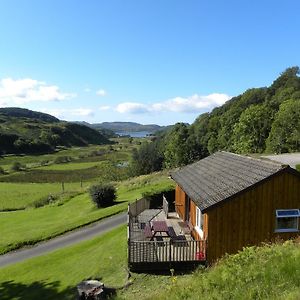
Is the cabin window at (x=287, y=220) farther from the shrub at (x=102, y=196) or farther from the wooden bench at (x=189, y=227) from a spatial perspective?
the shrub at (x=102, y=196)

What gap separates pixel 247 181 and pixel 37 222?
24437 millimetres

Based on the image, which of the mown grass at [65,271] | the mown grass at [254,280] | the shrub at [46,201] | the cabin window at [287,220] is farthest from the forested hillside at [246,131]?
the mown grass at [254,280]

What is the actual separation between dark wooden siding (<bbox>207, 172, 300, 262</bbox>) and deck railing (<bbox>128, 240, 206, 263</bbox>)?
0.55 meters

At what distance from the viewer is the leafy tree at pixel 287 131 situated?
72062mm

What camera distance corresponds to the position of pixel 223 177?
21.4 m

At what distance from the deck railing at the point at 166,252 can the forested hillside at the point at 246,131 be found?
185ft

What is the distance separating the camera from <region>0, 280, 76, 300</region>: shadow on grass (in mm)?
17609

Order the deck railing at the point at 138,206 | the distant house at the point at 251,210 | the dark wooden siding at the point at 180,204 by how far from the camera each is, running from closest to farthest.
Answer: the distant house at the point at 251,210, the dark wooden siding at the point at 180,204, the deck railing at the point at 138,206

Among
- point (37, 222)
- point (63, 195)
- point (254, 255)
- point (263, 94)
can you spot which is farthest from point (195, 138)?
point (254, 255)

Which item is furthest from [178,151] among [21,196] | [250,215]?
[250,215]

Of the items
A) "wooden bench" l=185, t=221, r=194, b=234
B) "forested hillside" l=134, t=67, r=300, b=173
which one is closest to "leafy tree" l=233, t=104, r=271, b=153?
"forested hillside" l=134, t=67, r=300, b=173

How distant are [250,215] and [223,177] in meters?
3.36

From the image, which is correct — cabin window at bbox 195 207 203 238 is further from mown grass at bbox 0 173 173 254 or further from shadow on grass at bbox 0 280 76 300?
mown grass at bbox 0 173 173 254

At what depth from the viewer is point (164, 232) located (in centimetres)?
2159
